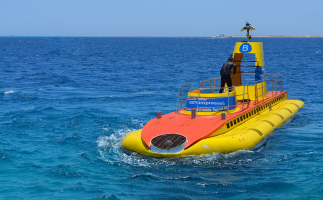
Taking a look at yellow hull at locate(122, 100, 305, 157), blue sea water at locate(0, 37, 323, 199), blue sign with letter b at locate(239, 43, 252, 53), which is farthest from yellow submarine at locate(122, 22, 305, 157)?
blue sign with letter b at locate(239, 43, 252, 53)

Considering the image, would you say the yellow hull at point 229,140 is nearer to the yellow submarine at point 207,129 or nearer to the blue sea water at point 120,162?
the yellow submarine at point 207,129

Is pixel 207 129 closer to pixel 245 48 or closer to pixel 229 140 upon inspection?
pixel 229 140

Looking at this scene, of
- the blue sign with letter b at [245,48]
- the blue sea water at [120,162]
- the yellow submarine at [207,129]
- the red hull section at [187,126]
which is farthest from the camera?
the blue sign with letter b at [245,48]

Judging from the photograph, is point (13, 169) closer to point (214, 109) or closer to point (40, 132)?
point (40, 132)

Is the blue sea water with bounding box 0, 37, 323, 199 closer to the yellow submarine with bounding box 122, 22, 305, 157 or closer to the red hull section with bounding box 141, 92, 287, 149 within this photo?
the yellow submarine with bounding box 122, 22, 305, 157

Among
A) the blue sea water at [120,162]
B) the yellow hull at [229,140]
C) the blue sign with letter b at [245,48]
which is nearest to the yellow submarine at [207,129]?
the yellow hull at [229,140]

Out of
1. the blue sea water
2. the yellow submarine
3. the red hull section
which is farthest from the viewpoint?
the red hull section

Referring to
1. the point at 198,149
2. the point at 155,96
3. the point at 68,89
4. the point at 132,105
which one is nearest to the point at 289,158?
the point at 198,149

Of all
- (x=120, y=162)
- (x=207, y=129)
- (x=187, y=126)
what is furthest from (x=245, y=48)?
(x=120, y=162)

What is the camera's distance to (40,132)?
61.4 feet

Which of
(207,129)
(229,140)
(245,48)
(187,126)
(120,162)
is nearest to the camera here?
(120,162)

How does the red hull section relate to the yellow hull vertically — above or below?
above

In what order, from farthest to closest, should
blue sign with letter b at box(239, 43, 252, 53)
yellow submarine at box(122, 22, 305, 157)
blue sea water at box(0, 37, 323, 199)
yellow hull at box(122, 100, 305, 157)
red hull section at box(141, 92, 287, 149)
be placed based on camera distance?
blue sign with letter b at box(239, 43, 252, 53)
red hull section at box(141, 92, 287, 149)
yellow submarine at box(122, 22, 305, 157)
yellow hull at box(122, 100, 305, 157)
blue sea water at box(0, 37, 323, 199)

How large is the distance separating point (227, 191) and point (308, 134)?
340 inches
